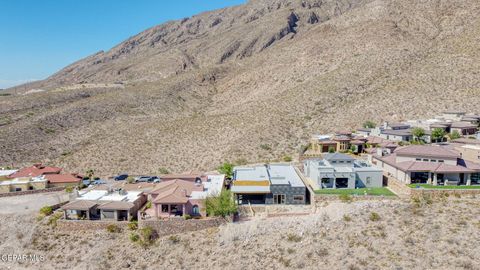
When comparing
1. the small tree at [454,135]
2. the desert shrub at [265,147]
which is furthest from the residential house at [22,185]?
the small tree at [454,135]

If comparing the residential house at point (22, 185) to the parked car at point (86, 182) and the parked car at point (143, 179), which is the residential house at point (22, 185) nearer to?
the parked car at point (86, 182)

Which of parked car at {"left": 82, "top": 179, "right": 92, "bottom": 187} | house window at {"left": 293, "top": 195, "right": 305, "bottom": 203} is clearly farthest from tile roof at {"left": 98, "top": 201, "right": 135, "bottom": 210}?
house window at {"left": 293, "top": 195, "right": 305, "bottom": 203}

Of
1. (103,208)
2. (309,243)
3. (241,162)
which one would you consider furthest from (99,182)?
(309,243)

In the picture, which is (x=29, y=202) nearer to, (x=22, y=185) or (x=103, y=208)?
(x=22, y=185)

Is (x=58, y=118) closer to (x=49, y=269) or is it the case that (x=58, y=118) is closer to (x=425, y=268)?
(x=49, y=269)

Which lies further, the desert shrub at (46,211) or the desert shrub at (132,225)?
the desert shrub at (46,211)

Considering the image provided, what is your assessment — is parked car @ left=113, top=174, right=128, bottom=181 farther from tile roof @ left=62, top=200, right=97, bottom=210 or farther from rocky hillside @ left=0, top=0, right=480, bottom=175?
tile roof @ left=62, top=200, right=97, bottom=210
